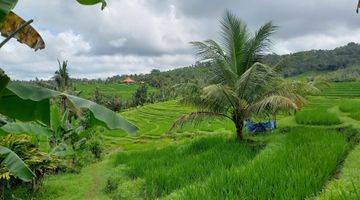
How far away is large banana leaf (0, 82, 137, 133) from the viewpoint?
10.7 feet

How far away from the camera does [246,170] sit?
6543 mm

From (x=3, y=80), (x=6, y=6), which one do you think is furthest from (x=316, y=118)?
(x=6, y=6)

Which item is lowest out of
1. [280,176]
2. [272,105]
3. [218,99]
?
[280,176]

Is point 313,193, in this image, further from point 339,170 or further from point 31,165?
point 31,165

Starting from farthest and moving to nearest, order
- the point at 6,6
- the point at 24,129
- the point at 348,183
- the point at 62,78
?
the point at 62,78, the point at 24,129, the point at 348,183, the point at 6,6

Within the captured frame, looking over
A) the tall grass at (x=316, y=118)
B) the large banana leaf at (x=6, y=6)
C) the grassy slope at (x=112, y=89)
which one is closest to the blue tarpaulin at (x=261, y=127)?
the tall grass at (x=316, y=118)

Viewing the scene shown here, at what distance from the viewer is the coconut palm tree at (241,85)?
10445mm

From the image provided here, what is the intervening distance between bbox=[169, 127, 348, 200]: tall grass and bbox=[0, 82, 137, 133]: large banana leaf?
241 centimetres

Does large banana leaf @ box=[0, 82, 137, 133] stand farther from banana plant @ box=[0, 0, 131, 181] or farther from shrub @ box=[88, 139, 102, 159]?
shrub @ box=[88, 139, 102, 159]

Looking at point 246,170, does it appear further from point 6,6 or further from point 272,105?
point 6,6

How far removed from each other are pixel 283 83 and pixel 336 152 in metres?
3.88

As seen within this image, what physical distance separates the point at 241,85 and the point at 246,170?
4.55 metres

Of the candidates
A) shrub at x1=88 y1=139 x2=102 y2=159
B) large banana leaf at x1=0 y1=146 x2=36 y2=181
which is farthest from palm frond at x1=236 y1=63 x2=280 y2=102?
large banana leaf at x1=0 y1=146 x2=36 y2=181

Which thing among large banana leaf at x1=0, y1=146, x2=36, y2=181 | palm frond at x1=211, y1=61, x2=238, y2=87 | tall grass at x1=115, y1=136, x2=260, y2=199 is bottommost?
tall grass at x1=115, y1=136, x2=260, y2=199
